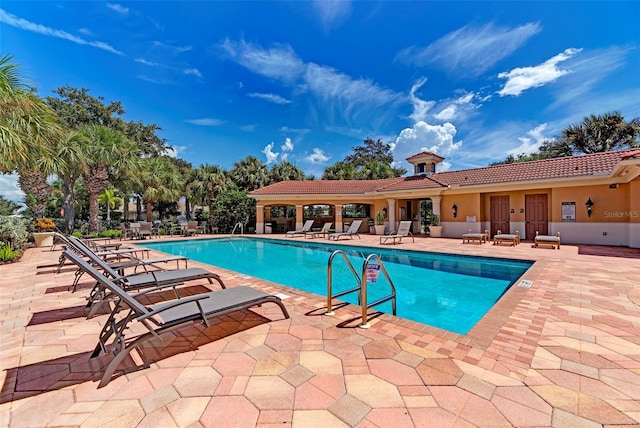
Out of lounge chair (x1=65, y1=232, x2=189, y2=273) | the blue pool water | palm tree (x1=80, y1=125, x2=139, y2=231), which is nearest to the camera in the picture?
lounge chair (x1=65, y1=232, x2=189, y2=273)

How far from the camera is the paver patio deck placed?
2.05 meters

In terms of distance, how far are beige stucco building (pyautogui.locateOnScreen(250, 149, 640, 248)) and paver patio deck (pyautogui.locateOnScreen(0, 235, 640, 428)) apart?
34.1ft

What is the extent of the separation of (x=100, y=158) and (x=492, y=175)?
24335mm

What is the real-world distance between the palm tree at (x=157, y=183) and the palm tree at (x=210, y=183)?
165cm

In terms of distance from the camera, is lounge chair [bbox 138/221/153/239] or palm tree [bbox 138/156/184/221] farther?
palm tree [bbox 138/156/184/221]

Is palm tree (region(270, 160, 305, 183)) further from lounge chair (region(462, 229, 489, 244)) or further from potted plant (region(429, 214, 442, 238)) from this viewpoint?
lounge chair (region(462, 229, 489, 244))

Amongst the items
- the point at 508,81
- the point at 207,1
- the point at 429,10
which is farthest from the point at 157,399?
the point at 508,81

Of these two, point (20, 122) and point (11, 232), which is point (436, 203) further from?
point (11, 232)

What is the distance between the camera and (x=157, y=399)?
7.41 ft

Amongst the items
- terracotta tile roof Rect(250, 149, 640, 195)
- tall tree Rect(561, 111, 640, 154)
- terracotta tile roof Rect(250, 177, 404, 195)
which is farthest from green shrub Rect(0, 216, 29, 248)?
tall tree Rect(561, 111, 640, 154)

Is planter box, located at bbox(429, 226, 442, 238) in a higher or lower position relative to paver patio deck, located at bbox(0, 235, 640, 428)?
higher

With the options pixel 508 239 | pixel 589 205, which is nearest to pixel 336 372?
pixel 508 239

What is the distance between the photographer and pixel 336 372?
8.63 ft

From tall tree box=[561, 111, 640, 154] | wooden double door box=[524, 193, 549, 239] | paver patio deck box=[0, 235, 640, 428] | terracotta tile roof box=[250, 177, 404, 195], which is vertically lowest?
paver patio deck box=[0, 235, 640, 428]
